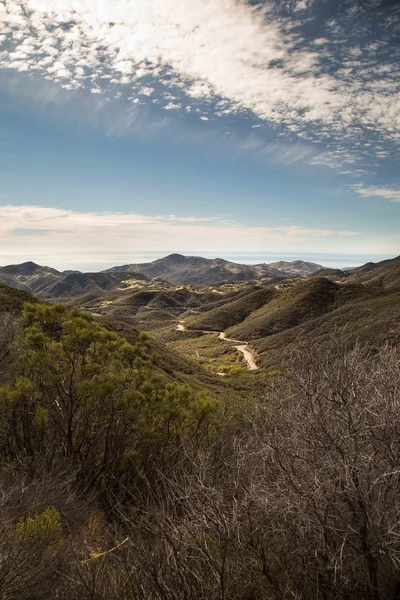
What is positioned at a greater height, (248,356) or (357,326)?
(357,326)

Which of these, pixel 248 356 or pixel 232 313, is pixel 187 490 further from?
pixel 232 313

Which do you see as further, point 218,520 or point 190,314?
point 190,314

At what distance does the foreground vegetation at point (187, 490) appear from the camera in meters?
5.55

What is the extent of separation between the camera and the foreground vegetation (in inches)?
218

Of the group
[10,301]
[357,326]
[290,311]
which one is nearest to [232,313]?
[290,311]

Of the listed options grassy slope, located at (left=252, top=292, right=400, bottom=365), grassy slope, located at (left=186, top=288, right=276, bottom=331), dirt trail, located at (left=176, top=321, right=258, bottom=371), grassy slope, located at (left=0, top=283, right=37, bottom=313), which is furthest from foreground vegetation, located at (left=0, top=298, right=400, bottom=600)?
grassy slope, located at (left=186, top=288, right=276, bottom=331)

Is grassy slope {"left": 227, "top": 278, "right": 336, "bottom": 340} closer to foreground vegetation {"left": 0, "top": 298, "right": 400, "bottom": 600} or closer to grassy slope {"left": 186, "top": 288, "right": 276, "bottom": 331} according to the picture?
grassy slope {"left": 186, "top": 288, "right": 276, "bottom": 331}

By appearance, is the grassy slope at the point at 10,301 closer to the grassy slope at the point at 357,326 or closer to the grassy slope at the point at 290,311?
the grassy slope at the point at 357,326

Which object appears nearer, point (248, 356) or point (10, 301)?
point (10, 301)

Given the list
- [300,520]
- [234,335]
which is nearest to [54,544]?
[300,520]

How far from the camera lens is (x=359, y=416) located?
6113 mm

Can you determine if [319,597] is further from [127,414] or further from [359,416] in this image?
[127,414]

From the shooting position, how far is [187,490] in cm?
724

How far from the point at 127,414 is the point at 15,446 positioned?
3888 mm
